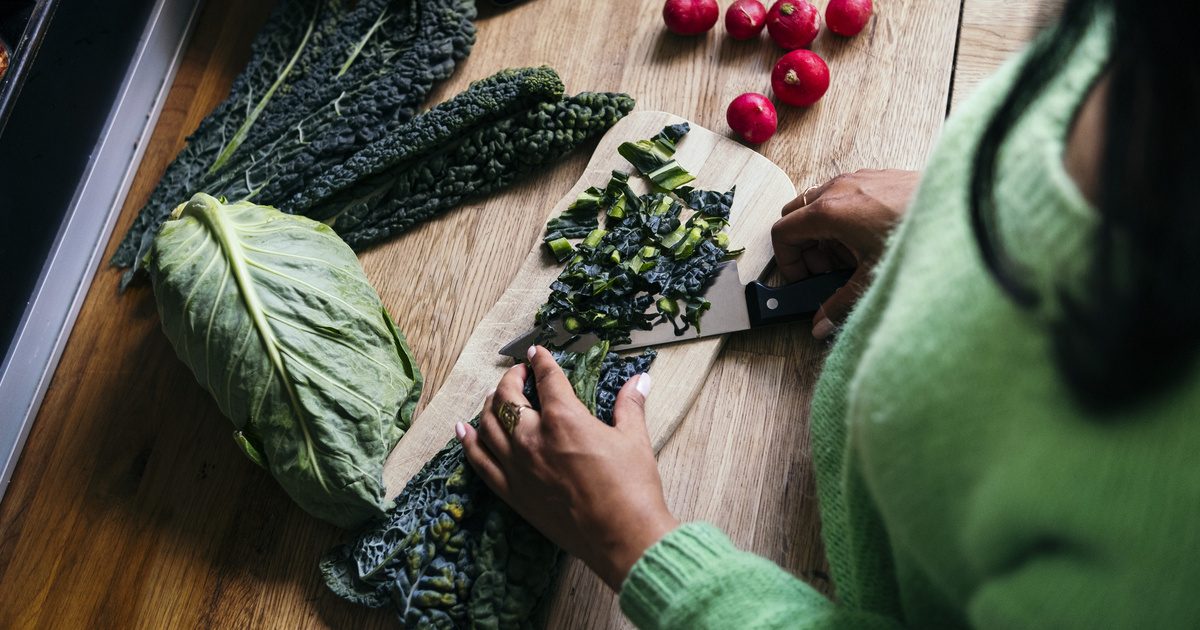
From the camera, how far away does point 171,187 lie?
1659 millimetres

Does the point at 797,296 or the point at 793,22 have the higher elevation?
the point at 793,22

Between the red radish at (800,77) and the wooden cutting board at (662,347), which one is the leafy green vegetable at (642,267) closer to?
the wooden cutting board at (662,347)

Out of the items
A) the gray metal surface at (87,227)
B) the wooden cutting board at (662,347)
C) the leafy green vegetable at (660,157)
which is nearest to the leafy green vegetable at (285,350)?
the wooden cutting board at (662,347)

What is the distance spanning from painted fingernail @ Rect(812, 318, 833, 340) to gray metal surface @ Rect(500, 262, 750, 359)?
0.38ft

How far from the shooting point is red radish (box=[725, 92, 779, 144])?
1536mm

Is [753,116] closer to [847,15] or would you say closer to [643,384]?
[847,15]

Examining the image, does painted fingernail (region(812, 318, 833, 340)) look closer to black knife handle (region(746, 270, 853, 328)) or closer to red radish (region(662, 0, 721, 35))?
black knife handle (region(746, 270, 853, 328))

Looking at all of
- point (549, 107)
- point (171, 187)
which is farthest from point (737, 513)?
point (171, 187)

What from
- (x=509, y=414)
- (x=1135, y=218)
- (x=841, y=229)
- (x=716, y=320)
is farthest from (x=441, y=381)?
(x=1135, y=218)

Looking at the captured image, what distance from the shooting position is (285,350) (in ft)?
4.36

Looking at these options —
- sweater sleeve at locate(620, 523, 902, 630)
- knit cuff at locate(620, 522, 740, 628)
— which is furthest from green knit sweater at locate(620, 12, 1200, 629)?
knit cuff at locate(620, 522, 740, 628)

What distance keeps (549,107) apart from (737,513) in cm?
84

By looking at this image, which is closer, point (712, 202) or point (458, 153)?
point (712, 202)

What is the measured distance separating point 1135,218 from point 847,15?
113 cm
